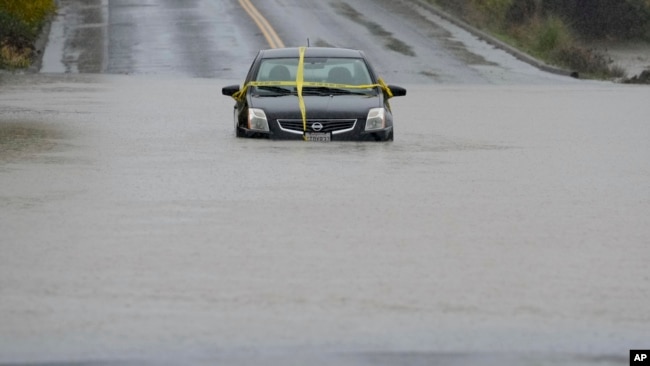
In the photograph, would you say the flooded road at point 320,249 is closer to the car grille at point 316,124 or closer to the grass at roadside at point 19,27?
the car grille at point 316,124

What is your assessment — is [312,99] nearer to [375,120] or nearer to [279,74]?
[375,120]

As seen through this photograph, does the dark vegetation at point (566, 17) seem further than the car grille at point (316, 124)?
Yes

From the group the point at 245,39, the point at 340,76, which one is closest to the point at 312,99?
the point at 340,76

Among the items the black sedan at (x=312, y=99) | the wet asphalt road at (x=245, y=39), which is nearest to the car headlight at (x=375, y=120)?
the black sedan at (x=312, y=99)

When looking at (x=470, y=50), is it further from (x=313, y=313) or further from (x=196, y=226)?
(x=313, y=313)

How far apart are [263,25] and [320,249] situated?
37937 mm

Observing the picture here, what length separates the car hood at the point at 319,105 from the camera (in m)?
21.0

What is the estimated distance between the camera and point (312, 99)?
70.0 feet

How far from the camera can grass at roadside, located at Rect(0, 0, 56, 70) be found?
42094 mm

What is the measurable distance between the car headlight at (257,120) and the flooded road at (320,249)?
1.17ft

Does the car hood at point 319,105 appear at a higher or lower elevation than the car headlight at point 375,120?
higher

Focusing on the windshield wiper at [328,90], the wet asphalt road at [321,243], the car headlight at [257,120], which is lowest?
the car headlight at [257,120]

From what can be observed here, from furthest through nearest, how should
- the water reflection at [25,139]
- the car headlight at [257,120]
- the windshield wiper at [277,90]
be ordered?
the windshield wiper at [277,90] < the car headlight at [257,120] < the water reflection at [25,139]

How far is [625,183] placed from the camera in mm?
17203
